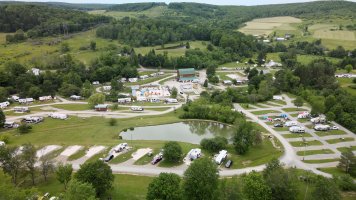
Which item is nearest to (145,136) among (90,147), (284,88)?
(90,147)

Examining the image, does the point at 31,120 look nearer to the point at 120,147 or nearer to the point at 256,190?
the point at 120,147

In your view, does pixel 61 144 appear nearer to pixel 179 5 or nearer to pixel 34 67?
pixel 34 67

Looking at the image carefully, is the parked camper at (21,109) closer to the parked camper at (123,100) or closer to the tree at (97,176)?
the parked camper at (123,100)

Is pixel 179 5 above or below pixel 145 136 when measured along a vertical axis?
above

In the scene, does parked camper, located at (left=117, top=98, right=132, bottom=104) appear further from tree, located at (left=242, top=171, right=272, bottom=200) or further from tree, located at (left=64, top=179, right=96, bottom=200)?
tree, located at (left=242, top=171, right=272, bottom=200)

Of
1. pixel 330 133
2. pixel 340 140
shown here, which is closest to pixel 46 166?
pixel 340 140

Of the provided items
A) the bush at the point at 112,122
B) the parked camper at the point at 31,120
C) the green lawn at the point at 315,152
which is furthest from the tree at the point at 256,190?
the parked camper at the point at 31,120
